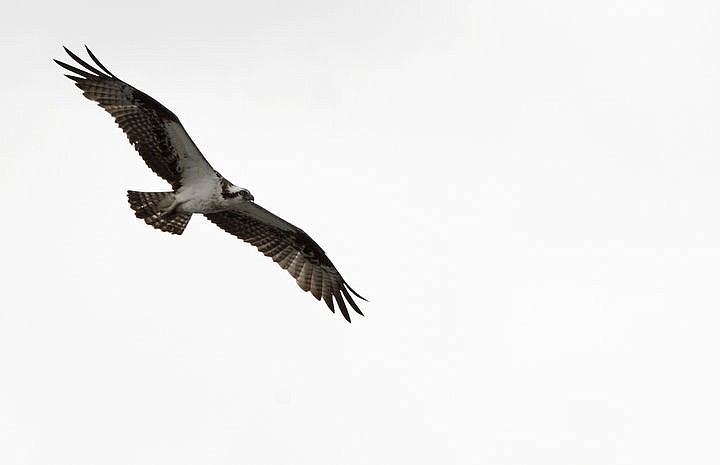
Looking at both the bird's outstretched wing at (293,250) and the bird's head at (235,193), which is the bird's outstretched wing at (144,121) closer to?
the bird's head at (235,193)

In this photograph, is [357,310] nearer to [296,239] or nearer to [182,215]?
[296,239]

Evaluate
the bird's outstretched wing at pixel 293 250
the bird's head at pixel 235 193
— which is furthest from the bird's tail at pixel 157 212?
the bird's outstretched wing at pixel 293 250

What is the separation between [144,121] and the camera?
22.2 metres

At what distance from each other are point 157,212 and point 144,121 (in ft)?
5.24

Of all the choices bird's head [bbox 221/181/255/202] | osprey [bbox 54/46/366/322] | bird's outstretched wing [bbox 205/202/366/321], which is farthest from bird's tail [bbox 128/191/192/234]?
bird's outstretched wing [bbox 205/202/366/321]

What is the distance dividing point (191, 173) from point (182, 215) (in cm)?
79

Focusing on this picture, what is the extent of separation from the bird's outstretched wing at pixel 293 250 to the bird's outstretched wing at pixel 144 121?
177 cm

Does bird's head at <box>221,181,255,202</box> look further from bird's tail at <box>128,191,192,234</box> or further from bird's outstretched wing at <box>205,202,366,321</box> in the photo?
bird's outstretched wing at <box>205,202,366,321</box>

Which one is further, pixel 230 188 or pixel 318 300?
pixel 318 300

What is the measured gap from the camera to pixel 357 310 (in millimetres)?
24078

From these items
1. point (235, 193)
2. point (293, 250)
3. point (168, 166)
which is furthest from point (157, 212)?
point (293, 250)

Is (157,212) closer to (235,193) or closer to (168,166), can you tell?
(168,166)

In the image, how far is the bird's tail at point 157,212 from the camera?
22828 mm

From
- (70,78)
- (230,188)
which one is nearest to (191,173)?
(230,188)
